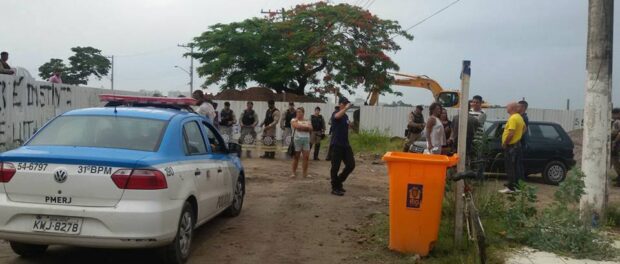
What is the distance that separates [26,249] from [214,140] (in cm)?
257

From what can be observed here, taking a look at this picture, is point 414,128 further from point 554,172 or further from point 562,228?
point 562,228

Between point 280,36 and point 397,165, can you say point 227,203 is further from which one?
point 280,36

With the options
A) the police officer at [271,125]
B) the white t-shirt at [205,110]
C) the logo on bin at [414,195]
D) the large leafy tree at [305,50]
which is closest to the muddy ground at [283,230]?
the logo on bin at [414,195]

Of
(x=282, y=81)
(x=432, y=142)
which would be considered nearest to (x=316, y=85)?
(x=282, y=81)

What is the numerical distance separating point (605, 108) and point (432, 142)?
327 cm

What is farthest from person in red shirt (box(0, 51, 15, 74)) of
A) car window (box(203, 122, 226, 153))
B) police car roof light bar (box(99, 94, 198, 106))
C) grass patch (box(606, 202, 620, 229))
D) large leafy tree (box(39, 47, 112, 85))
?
large leafy tree (box(39, 47, 112, 85))

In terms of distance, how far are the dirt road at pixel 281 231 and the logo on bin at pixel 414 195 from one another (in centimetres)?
86

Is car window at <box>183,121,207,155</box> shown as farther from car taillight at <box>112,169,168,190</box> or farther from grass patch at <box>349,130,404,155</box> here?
grass patch at <box>349,130,404,155</box>

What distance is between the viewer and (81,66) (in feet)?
166

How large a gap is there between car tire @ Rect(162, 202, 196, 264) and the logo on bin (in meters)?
2.19

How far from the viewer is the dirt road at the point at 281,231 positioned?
5896mm

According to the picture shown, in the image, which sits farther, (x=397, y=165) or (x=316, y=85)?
(x=316, y=85)

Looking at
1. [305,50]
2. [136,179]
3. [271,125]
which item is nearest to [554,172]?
[271,125]

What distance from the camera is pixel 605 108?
6816mm
